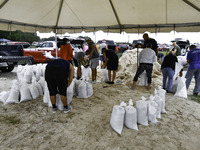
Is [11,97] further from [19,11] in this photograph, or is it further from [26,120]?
[19,11]

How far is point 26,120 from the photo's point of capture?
251cm

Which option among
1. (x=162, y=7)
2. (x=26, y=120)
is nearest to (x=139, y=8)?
(x=162, y=7)

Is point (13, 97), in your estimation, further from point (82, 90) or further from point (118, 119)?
point (118, 119)

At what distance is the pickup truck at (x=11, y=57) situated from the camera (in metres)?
5.71

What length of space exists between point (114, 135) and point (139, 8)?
10.6 feet

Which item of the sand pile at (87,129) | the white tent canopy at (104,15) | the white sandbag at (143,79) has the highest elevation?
the white tent canopy at (104,15)

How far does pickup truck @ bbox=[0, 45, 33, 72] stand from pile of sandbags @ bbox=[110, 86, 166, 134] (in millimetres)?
5432

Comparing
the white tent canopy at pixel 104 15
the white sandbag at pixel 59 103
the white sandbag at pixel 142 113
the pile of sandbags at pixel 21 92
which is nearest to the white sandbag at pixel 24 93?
the pile of sandbags at pixel 21 92

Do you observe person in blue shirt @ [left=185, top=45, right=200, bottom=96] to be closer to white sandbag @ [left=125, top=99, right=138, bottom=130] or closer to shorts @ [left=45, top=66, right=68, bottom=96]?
white sandbag @ [left=125, top=99, right=138, bottom=130]

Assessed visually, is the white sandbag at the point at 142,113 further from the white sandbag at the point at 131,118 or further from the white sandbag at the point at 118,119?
the white sandbag at the point at 118,119

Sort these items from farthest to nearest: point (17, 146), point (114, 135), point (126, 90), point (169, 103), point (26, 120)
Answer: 1. point (126, 90)
2. point (169, 103)
3. point (26, 120)
4. point (114, 135)
5. point (17, 146)

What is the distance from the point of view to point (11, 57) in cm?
597

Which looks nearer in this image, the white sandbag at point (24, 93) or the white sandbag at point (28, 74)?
the white sandbag at point (24, 93)

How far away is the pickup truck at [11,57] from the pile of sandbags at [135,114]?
214 inches
